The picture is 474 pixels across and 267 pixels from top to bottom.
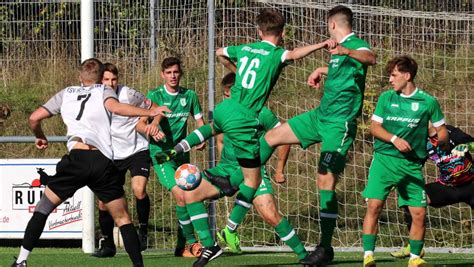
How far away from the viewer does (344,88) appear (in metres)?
10.2

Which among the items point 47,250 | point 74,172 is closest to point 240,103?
point 74,172

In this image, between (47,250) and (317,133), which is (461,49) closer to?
(317,133)

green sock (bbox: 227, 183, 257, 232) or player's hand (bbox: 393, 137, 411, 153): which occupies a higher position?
player's hand (bbox: 393, 137, 411, 153)

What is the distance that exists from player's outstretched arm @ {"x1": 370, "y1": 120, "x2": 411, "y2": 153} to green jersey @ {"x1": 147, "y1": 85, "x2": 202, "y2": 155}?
301cm

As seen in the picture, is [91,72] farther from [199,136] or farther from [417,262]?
[417,262]

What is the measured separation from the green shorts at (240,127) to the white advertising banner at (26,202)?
3975 mm

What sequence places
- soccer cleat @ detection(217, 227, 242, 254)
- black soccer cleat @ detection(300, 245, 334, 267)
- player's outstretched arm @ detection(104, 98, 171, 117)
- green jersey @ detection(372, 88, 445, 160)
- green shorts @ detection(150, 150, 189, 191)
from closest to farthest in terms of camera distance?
player's outstretched arm @ detection(104, 98, 171, 117) → black soccer cleat @ detection(300, 245, 334, 267) → green jersey @ detection(372, 88, 445, 160) → soccer cleat @ detection(217, 227, 242, 254) → green shorts @ detection(150, 150, 189, 191)

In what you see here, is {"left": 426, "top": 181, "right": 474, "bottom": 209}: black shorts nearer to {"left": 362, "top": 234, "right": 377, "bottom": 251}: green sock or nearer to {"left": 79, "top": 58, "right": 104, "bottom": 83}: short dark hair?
{"left": 362, "top": 234, "right": 377, "bottom": 251}: green sock

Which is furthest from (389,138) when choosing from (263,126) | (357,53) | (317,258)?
(263,126)

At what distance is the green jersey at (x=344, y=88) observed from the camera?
10.2 metres

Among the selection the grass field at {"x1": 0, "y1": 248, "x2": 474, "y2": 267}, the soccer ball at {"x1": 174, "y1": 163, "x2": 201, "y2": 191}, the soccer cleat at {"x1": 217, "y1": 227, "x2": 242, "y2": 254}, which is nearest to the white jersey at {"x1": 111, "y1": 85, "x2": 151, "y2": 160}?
the grass field at {"x1": 0, "y1": 248, "x2": 474, "y2": 267}

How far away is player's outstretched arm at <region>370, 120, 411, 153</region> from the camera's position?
9.86 meters

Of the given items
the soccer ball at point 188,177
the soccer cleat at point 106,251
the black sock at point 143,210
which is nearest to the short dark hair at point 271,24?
the soccer ball at point 188,177

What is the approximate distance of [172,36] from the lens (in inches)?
580
